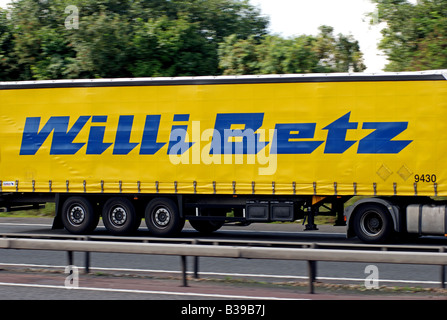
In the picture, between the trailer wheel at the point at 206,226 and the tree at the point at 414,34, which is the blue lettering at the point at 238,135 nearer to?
the trailer wheel at the point at 206,226

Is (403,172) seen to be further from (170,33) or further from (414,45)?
(170,33)

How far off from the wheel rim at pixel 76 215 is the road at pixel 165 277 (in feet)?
11.0

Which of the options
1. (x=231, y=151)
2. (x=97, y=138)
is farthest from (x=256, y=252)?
(x=97, y=138)

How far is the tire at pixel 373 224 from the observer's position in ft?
51.9

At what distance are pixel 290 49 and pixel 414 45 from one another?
431 centimetres

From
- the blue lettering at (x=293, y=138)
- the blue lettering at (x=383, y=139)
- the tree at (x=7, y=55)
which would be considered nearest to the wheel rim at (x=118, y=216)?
the blue lettering at (x=293, y=138)

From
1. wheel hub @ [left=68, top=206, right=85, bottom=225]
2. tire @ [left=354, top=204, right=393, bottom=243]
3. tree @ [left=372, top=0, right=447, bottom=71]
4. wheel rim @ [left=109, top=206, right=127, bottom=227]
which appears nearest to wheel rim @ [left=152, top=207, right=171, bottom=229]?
wheel rim @ [left=109, top=206, right=127, bottom=227]

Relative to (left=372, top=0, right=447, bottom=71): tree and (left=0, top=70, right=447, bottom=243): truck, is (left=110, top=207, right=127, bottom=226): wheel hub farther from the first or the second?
(left=372, top=0, right=447, bottom=71): tree

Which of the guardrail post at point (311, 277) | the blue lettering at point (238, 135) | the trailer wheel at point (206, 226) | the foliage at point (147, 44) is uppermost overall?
the guardrail post at point (311, 277)

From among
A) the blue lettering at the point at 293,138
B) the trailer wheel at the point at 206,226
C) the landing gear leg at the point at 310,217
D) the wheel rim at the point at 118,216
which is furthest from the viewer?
the trailer wheel at the point at 206,226

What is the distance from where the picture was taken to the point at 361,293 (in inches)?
389
